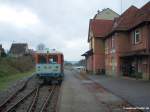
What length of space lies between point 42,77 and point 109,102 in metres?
16.2

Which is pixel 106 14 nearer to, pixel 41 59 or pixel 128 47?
pixel 128 47

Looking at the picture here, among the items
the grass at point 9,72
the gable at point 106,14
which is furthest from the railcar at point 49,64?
the gable at point 106,14

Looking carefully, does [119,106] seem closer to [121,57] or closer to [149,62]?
[149,62]

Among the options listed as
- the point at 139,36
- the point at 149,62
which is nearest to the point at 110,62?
the point at 139,36

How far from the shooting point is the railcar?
32.9m

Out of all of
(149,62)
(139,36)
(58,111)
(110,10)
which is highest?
(110,10)

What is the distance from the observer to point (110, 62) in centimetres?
5056

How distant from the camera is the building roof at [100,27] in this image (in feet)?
196

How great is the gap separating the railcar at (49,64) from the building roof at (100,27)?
2643 cm

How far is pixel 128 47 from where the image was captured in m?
44.4

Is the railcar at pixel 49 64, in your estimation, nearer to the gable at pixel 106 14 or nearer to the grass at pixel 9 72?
the grass at pixel 9 72

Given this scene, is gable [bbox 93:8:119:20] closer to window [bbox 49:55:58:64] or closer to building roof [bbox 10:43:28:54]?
window [bbox 49:55:58:64]

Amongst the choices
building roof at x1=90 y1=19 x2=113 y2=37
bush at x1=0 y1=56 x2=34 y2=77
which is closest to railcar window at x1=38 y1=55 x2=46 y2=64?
bush at x1=0 y1=56 x2=34 y2=77

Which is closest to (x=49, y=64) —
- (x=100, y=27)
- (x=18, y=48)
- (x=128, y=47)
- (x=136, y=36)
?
(x=136, y=36)
